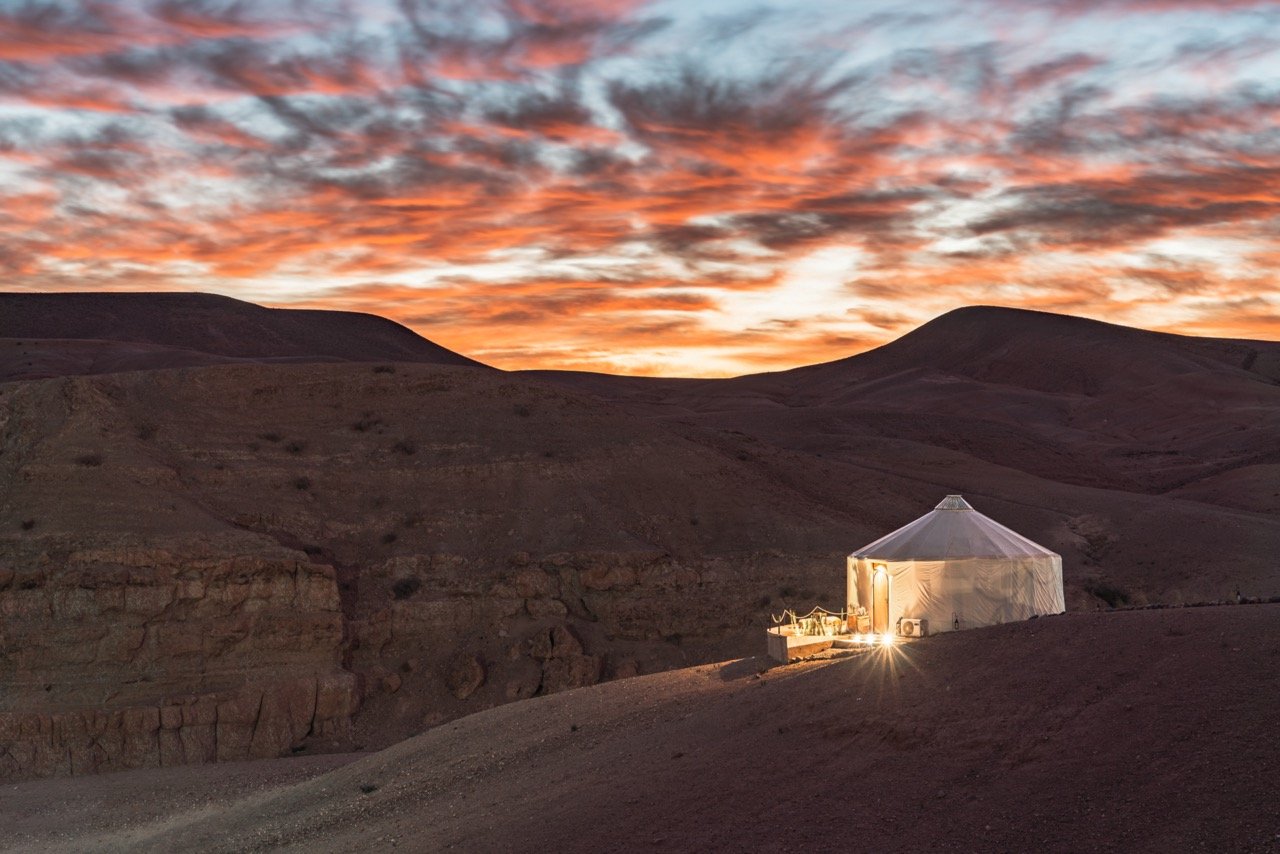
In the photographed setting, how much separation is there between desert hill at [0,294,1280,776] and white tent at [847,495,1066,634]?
9811mm

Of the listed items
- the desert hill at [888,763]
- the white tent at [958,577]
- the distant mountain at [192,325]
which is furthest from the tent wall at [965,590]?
the distant mountain at [192,325]

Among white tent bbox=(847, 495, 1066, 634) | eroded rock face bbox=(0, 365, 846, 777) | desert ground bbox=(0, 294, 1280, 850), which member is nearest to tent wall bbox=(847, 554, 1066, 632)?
white tent bbox=(847, 495, 1066, 634)

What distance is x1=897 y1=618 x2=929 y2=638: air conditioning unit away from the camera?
2511 centimetres

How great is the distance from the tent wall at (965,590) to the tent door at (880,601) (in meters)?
0.28

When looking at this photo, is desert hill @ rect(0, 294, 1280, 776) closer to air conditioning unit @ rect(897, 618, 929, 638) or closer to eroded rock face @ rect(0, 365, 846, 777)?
eroded rock face @ rect(0, 365, 846, 777)

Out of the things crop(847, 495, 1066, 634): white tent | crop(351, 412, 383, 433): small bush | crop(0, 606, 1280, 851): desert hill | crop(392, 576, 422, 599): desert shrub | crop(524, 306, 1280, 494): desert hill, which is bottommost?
crop(0, 606, 1280, 851): desert hill

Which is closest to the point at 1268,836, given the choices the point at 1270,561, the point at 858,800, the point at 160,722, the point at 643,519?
the point at 858,800

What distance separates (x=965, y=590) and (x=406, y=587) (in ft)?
52.7

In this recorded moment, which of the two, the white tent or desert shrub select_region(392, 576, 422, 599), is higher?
the white tent

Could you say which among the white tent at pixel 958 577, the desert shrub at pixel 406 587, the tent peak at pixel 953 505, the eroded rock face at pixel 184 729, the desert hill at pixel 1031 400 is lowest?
the eroded rock face at pixel 184 729

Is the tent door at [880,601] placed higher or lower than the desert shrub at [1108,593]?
higher

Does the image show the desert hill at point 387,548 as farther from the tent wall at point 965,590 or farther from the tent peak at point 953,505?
the tent wall at point 965,590

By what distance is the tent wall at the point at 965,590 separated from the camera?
25547 mm

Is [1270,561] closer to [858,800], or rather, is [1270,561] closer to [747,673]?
[747,673]
